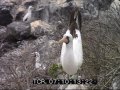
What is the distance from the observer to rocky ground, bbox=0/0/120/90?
5.37m

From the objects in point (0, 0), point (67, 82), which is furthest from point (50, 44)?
point (0, 0)

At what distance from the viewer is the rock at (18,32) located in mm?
8961

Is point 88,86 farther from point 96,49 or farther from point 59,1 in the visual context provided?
point 59,1

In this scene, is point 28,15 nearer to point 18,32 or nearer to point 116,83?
point 18,32

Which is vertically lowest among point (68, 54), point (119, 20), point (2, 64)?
point (2, 64)

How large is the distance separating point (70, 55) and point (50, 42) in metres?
2.91

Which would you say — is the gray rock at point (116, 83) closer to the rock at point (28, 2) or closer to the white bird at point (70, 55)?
the white bird at point (70, 55)

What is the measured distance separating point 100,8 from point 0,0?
2750 mm

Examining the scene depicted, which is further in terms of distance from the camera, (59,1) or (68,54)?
(59,1)

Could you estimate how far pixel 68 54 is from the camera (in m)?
5.49

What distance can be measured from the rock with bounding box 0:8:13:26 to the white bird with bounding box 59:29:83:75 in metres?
4.53

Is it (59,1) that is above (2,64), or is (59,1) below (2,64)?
above
